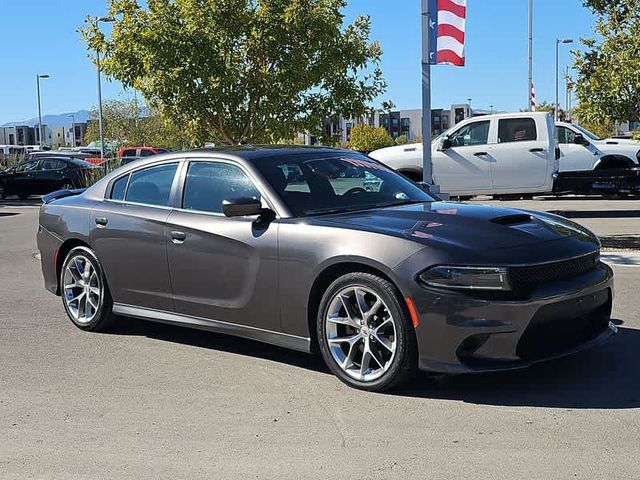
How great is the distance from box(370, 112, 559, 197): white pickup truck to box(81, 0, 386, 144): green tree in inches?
144

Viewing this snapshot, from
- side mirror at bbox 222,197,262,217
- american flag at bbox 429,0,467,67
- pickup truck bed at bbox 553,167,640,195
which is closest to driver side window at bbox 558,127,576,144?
pickup truck bed at bbox 553,167,640,195

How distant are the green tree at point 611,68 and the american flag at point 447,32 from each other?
155 cm

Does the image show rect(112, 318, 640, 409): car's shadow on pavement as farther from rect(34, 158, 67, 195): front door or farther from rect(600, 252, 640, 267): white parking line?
rect(34, 158, 67, 195): front door

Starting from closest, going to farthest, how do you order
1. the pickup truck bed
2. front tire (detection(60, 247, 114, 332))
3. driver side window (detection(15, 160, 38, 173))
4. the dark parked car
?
front tire (detection(60, 247, 114, 332))
the pickup truck bed
the dark parked car
driver side window (detection(15, 160, 38, 173))

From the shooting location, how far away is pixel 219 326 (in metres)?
5.83

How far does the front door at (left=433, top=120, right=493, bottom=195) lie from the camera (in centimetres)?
1591

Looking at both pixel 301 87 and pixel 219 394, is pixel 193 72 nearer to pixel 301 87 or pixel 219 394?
pixel 301 87

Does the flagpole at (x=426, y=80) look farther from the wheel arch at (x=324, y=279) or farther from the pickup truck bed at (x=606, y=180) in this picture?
the pickup truck bed at (x=606, y=180)

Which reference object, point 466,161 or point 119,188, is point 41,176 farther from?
point 119,188

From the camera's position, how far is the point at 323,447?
4.18m

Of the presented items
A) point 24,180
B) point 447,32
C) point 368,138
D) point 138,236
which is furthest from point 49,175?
point 368,138

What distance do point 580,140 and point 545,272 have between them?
49.6ft

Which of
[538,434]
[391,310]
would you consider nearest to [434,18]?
[391,310]

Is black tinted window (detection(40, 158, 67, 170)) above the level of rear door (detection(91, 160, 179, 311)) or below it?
above
